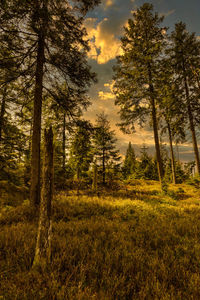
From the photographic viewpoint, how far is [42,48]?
7.23 metres

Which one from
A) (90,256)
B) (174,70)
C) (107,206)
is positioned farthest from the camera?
(174,70)

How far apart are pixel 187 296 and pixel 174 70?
17055 millimetres

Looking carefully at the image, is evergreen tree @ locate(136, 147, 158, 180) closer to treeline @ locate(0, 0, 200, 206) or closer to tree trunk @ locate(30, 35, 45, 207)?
treeline @ locate(0, 0, 200, 206)

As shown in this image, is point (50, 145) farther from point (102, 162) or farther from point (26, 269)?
point (102, 162)

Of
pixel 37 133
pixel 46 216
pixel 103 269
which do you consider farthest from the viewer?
pixel 37 133

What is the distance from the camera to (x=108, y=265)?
100 inches

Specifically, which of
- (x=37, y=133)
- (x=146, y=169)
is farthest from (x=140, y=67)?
(x=146, y=169)

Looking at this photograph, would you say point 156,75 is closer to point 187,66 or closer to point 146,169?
point 187,66

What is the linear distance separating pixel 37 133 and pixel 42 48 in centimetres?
441

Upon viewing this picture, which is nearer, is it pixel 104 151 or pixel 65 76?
pixel 65 76

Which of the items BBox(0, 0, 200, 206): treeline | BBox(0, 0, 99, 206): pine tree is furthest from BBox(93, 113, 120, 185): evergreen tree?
BBox(0, 0, 99, 206): pine tree

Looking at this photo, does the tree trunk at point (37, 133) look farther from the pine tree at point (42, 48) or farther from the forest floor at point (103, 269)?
the forest floor at point (103, 269)

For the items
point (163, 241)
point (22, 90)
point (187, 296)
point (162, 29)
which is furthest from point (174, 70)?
point (187, 296)

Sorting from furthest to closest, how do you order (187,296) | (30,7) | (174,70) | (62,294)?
(174,70)
(30,7)
(187,296)
(62,294)
